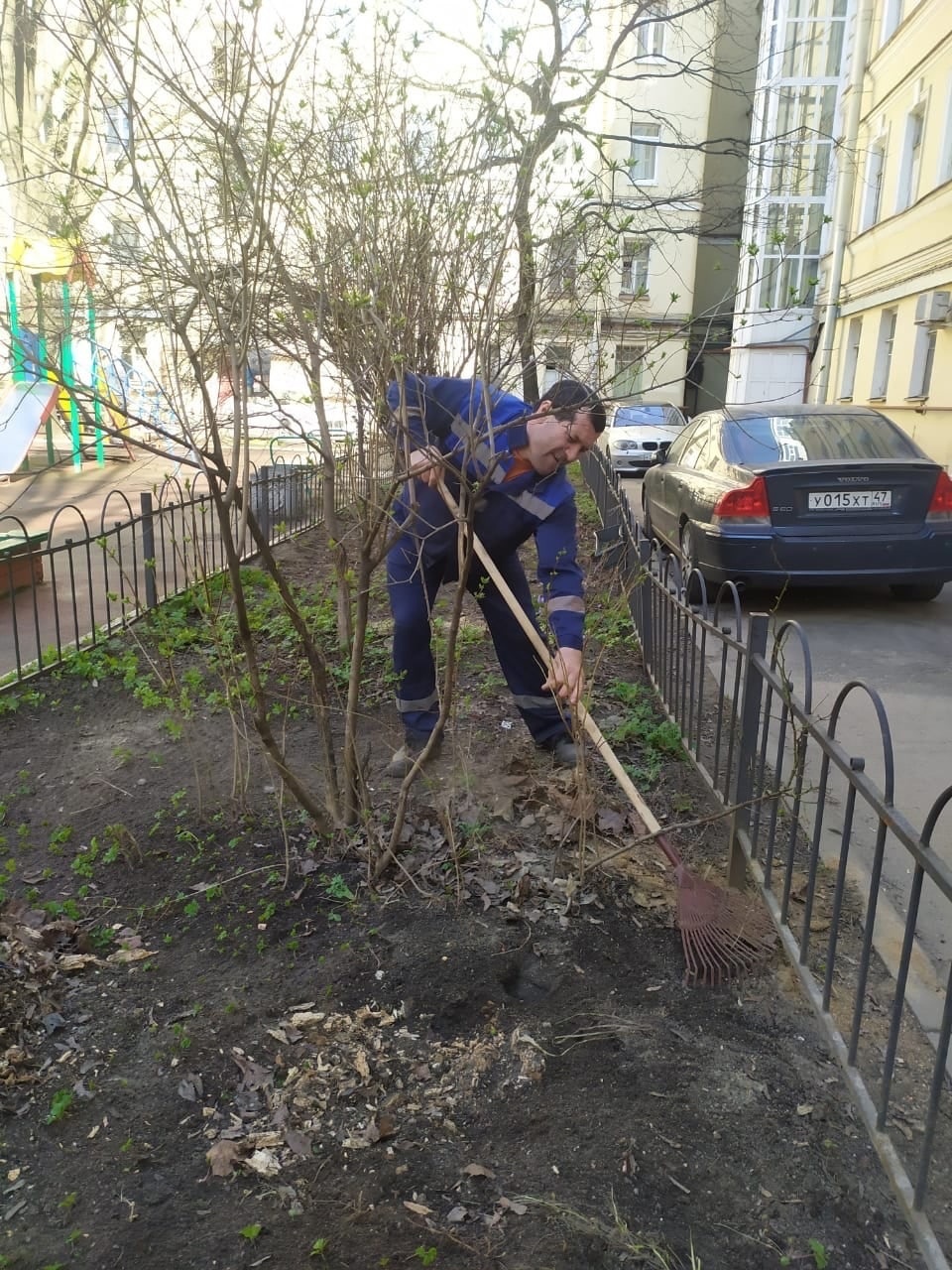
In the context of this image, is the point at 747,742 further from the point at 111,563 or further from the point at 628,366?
the point at 111,563

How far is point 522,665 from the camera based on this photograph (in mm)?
4027

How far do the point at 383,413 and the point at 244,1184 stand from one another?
1.89m

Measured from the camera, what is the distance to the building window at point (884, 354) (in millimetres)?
16516

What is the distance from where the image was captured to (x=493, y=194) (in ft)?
12.1

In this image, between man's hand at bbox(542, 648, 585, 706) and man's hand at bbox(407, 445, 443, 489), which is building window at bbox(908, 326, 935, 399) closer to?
man's hand at bbox(542, 648, 585, 706)

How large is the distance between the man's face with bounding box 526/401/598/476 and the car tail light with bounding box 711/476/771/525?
325 centimetres

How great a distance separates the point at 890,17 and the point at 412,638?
60.0 ft

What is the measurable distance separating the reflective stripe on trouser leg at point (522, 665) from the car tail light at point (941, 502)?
3862 mm

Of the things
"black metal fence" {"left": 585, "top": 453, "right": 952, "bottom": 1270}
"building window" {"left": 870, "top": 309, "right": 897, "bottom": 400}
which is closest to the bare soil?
"black metal fence" {"left": 585, "top": 453, "right": 952, "bottom": 1270}

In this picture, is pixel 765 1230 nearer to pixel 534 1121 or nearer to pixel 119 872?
pixel 534 1121

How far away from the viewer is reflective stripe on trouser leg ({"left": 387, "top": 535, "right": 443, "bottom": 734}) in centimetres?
376

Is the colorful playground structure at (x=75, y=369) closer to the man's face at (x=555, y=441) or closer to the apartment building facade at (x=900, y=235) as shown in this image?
the man's face at (x=555, y=441)

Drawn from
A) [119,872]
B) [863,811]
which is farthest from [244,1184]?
[863,811]

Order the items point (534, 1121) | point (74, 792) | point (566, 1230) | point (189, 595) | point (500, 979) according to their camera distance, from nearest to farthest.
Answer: point (566, 1230) < point (534, 1121) < point (500, 979) < point (74, 792) < point (189, 595)
